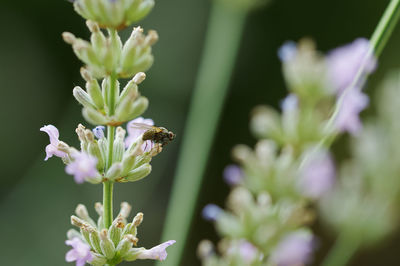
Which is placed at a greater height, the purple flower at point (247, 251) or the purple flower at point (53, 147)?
the purple flower at point (53, 147)

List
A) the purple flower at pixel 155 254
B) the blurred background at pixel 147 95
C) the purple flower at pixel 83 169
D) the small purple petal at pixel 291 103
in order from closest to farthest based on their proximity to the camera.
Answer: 1. the purple flower at pixel 83 169
2. the purple flower at pixel 155 254
3. the small purple petal at pixel 291 103
4. the blurred background at pixel 147 95

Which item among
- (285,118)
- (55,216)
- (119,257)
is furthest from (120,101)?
(55,216)

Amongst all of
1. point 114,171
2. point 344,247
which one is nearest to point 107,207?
point 114,171

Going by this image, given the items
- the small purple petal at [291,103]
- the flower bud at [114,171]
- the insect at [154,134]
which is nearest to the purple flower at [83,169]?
the flower bud at [114,171]

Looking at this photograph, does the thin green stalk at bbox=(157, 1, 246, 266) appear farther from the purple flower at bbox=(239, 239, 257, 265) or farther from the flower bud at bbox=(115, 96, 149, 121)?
the flower bud at bbox=(115, 96, 149, 121)

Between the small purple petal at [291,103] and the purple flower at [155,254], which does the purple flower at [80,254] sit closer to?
the purple flower at [155,254]

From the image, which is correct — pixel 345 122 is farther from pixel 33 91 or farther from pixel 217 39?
pixel 33 91

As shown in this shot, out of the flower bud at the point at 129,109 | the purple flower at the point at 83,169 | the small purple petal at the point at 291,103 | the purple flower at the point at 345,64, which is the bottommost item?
the purple flower at the point at 83,169
